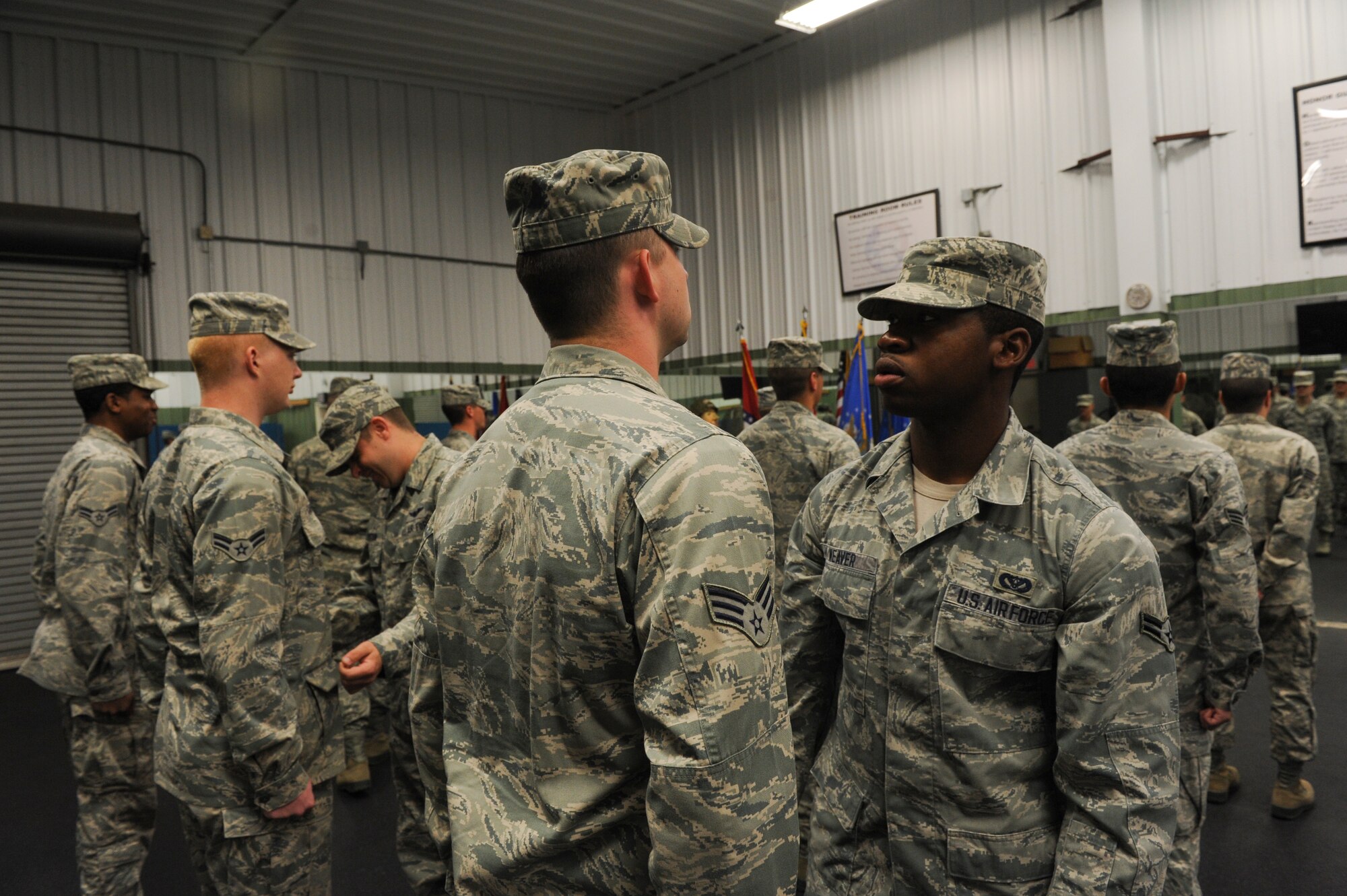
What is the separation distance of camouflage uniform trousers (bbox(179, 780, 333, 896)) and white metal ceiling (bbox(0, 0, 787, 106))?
253 inches

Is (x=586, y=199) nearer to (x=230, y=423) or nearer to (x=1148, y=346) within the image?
(x=230, y=423)

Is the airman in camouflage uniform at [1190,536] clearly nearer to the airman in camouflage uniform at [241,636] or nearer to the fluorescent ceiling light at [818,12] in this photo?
the airman in camouflage uniform at [241,636]

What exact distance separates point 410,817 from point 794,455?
224 cm

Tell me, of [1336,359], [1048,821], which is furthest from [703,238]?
[1336,359]

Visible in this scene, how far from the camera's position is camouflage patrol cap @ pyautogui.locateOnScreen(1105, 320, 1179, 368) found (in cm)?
274

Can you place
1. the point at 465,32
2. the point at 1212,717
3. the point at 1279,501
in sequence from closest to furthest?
the point at 1212,717 < the point at 1279,501 < the point at 465,32

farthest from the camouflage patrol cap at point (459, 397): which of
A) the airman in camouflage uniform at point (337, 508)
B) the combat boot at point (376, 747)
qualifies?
the combat boot at point (376, 747)

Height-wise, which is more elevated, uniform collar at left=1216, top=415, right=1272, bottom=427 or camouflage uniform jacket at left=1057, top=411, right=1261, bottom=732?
uniform collar at left=1216, top=415, right=1272, bottom=427

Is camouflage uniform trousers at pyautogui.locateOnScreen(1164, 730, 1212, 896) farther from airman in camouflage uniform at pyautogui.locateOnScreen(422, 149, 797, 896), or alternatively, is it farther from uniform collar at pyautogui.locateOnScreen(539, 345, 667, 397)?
uniform collar at pyautogui.locateOnScreen(539, 345, 667, 397)

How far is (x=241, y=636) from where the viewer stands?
1956mm

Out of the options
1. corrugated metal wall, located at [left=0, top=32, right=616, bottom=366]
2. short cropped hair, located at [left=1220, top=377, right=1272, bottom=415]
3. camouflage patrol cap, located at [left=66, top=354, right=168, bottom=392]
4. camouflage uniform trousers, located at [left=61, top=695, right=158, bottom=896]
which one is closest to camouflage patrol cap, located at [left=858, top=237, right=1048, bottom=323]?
camouflage uniform trousers, located at [left=61, top=695, right=158, bottom=896]

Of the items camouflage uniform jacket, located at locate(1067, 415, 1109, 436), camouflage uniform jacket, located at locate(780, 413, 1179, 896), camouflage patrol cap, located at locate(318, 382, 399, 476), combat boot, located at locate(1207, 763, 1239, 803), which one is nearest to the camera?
camouflage uniform jacket, located at locate(780, 413, 1179, 896)

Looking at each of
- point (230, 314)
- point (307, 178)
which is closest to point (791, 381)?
point (230, 314)

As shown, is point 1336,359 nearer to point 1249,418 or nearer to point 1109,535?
point 1249,418
